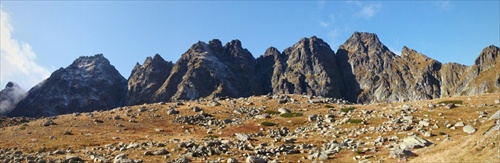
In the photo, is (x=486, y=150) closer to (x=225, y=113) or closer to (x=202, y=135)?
(x=202, y=135)

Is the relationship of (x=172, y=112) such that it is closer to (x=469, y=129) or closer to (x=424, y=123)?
(x=424, y=123)

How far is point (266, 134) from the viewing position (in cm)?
5422

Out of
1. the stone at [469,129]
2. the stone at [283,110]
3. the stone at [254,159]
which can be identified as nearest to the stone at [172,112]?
the stone at [283,110]

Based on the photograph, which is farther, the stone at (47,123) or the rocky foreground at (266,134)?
the stone at (47,123)

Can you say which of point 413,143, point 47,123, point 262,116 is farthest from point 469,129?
point 47,123

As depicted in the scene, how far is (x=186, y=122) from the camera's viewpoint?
211ft

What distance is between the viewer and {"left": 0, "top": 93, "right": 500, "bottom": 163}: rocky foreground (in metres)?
35.1

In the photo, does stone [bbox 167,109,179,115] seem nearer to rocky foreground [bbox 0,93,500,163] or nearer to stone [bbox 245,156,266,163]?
rocky foreground [bbox 0,93,500,163]

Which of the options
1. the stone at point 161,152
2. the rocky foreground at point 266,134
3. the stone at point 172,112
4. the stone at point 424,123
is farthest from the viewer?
the stone at point 172,112

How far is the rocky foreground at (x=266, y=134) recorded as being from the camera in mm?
35094

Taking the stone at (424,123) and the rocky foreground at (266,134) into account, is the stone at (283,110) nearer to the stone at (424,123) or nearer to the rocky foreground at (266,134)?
the rocky foreground at (266,134)

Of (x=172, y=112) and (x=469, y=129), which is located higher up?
(x=172, y=112)

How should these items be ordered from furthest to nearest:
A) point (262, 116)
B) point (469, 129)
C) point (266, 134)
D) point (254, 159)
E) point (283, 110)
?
point (283, 110) < point (262, 116) < point (266, 134) < point (469, 129) < point (254, 159)

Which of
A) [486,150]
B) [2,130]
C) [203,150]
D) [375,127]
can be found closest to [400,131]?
[375,127]
